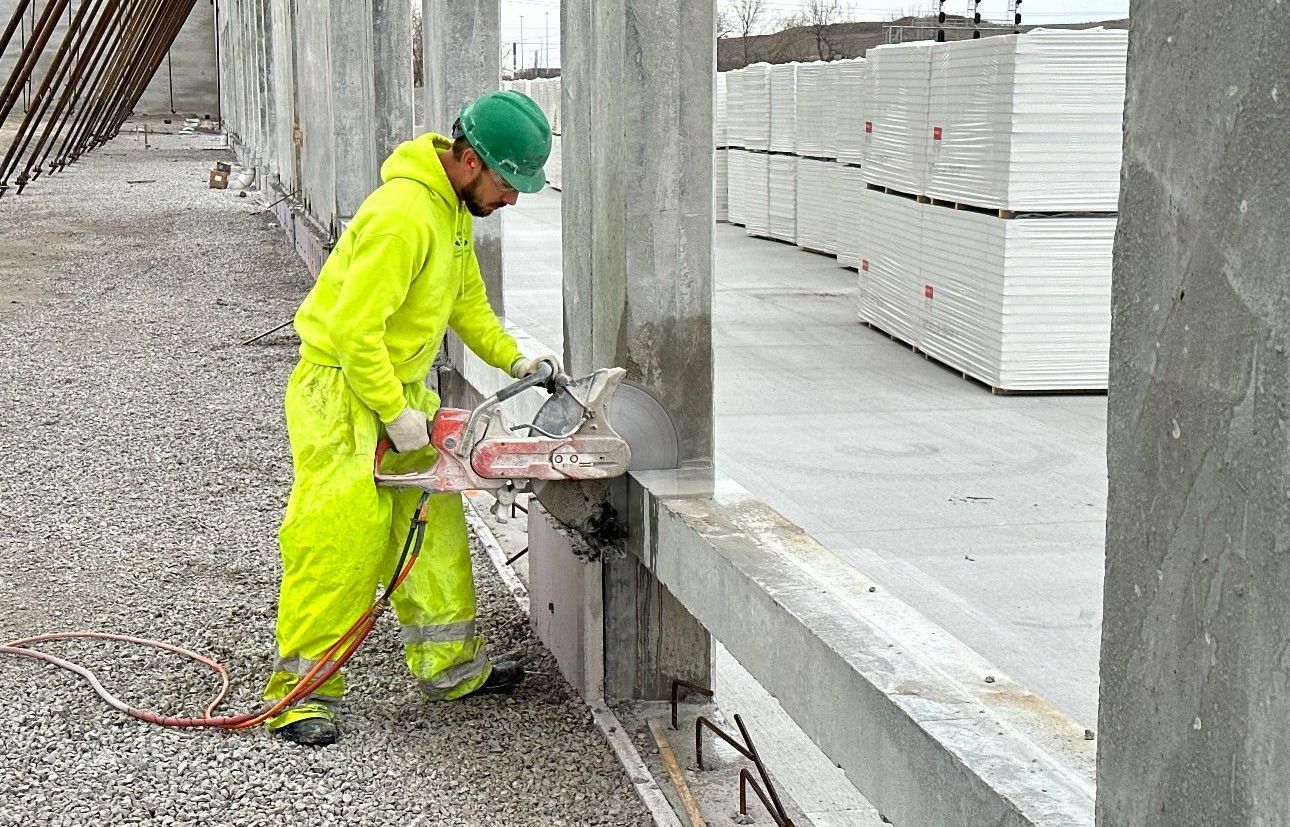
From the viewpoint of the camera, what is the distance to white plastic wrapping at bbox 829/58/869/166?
1473 cm

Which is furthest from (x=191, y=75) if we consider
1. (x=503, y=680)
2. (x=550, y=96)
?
(x=503, y=680)

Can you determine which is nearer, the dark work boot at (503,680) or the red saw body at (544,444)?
the red saw body at (544,444)

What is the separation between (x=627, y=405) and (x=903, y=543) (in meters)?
2.32

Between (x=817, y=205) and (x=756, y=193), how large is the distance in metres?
2.16

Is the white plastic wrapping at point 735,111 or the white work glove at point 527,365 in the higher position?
the white plastic wrapping at point 735,111

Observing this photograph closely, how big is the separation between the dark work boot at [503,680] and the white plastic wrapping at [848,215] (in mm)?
10102

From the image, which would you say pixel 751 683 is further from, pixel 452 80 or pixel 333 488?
pixel 452 80

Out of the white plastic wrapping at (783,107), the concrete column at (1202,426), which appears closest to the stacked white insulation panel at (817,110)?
the white plastic wrapping at (783,107)

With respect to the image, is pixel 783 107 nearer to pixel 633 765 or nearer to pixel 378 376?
pixel 378 376

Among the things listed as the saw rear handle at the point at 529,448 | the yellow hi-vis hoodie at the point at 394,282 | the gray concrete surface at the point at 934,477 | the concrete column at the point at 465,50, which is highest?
the concrete column at the point at 465,50

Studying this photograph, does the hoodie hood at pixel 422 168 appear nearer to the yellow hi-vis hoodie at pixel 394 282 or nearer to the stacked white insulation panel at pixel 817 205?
the yellow hi-vis hoodie at pixel 394 282

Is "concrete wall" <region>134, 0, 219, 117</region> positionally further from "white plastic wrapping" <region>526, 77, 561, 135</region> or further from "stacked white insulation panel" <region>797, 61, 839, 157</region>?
"stacked white insulation panel" <region>797, 61, 839, 157</region>

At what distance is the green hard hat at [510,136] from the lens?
4.04 m

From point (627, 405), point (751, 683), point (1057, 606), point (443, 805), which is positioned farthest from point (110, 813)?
point (1057, 606)
